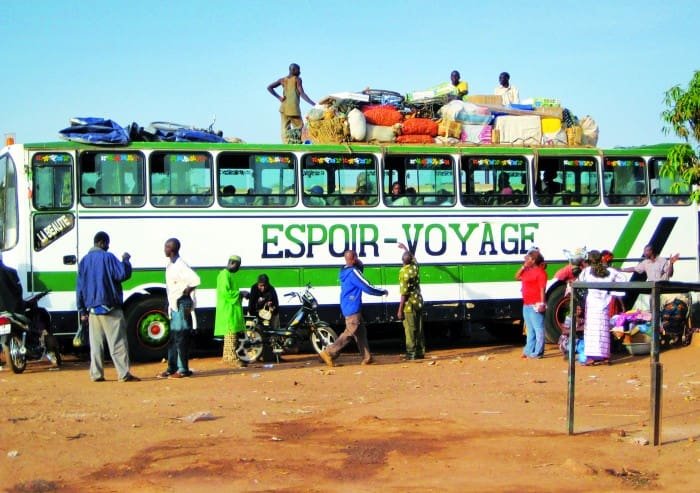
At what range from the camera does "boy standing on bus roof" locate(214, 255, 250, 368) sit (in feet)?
44.1

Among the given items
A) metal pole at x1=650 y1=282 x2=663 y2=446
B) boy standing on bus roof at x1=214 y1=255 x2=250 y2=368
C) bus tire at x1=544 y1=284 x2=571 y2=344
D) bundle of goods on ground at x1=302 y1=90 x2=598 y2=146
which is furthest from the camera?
bus tire at x1=544 y1=284 x2=571 y2=344

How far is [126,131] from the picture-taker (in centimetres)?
1457

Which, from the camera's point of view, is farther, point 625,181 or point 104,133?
point 625,181

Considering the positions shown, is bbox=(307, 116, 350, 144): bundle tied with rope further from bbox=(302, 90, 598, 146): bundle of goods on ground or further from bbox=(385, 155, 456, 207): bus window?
bbox=(385, 155, 456, 207): bus window

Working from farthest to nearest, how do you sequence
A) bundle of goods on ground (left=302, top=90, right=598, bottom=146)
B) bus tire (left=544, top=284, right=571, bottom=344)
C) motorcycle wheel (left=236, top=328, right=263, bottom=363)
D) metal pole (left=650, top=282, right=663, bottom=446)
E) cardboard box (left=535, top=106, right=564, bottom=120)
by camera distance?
cardboard box (left=535, top=106, right=564, bottom=120), bus tire (left=544, top=284, right=571, bottom=344), bundle of goods on ground (left=302, top=90, right=598, bottom=146), motorcycle wheel (left=236, top=328, right=263, bottom=363), metal pole (left=650, top=282, right=663, bottom=446)

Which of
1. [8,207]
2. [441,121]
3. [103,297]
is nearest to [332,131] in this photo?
[441,121]

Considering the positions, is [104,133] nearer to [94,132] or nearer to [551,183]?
[94,132]

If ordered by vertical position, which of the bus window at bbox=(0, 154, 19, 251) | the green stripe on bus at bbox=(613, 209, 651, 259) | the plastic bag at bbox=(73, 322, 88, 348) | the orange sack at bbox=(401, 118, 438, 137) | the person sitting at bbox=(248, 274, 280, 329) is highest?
the orange sack at bbox=(401, 118, 438, 137)

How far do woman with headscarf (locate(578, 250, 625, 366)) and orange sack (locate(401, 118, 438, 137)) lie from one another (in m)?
3.91

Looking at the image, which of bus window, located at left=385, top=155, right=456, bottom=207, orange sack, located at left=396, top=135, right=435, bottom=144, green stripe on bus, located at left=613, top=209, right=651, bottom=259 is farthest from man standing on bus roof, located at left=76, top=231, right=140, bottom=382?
green stripe on bus, located at left=613, top=209, right=651, bottom=259

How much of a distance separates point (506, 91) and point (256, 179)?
596 centimetres

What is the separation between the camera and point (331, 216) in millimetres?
15203

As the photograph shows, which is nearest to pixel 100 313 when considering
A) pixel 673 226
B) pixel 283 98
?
pixel 283 98

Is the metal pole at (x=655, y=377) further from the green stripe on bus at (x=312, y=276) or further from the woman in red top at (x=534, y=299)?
the green stripe on bus at (x=312, y=276)
